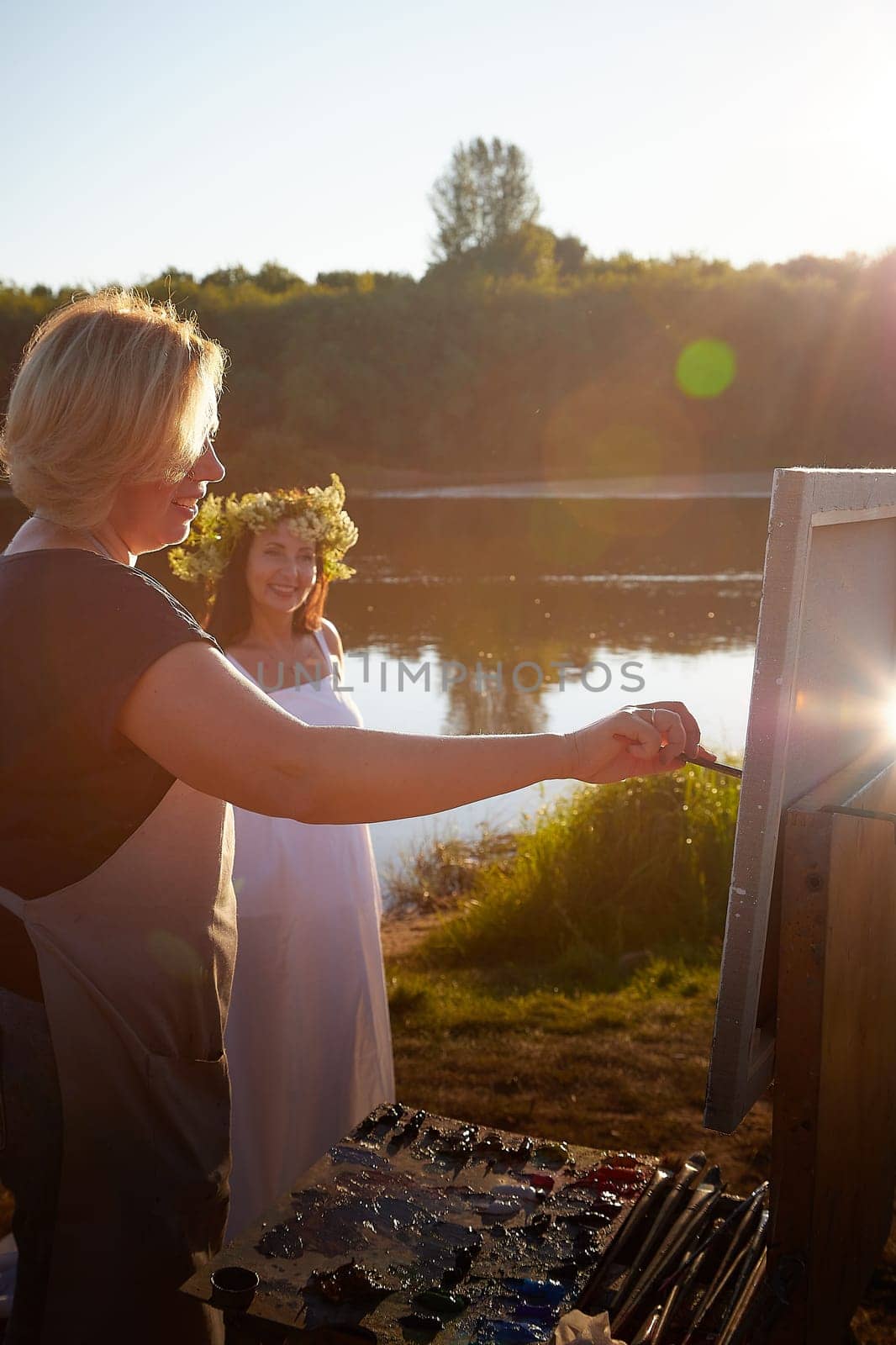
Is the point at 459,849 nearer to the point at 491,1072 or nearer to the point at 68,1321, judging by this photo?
the point at 491,1072

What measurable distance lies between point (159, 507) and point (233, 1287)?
3.87 ft

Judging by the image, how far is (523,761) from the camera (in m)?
1.68

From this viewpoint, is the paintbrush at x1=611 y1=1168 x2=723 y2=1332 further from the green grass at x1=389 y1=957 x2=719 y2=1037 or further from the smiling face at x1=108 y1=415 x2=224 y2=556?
the green grass at x1=389 y1=957 x2=719 y2=1037

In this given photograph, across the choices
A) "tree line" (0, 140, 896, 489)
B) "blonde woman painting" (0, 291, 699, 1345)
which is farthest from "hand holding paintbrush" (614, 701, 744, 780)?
"tree line" (0, 140, 896, 489)

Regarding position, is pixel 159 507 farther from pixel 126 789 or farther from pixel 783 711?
pixel 783 711

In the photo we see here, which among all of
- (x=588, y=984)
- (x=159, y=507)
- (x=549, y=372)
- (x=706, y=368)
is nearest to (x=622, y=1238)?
(x=159, y=507)

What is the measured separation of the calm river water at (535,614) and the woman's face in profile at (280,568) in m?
2.28

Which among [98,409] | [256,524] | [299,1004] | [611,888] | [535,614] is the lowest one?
[535,614]

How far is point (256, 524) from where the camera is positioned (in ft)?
14.0

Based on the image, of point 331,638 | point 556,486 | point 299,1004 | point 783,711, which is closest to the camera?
point 783,711

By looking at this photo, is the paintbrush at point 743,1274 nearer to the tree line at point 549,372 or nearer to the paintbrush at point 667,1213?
the paintbrush at point 667,1213

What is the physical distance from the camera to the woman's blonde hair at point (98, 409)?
1680mm

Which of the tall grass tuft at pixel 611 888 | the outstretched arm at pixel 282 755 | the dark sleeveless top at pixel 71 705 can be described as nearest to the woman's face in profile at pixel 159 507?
the dark sleeveless top at pixel 71 705

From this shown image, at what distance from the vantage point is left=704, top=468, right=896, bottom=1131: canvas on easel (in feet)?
4.95
